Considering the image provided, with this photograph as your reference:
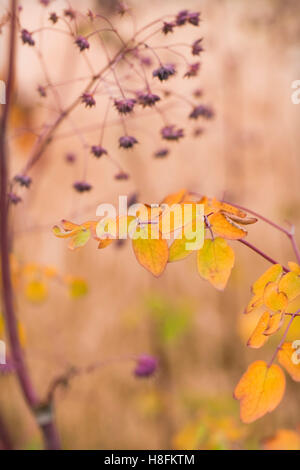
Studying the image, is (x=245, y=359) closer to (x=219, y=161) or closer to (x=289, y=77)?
(x=219, y=161)

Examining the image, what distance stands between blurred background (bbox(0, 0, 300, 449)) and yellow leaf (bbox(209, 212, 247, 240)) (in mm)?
1096

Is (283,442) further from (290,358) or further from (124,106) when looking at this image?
(124,106)

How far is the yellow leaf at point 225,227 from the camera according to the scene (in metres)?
0.47

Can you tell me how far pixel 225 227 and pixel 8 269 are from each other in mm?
351

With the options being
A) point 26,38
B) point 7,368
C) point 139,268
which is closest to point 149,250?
point 26,38

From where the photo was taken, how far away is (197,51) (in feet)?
1.86

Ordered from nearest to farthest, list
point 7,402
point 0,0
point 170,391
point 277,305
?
point 277,305, point 0,0, point 170,391, point 7,402

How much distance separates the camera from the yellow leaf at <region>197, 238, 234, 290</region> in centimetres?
47

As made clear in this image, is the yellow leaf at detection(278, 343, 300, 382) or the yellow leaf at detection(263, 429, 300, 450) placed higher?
the yellow leaf at detection(278, 343, 300, 382)

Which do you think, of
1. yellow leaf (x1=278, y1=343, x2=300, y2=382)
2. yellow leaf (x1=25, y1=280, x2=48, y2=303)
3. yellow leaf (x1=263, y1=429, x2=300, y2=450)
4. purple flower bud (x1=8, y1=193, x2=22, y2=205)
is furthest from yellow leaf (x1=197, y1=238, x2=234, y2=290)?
yellow leaf (x1=25, y1=280, x2=48, y2=303)

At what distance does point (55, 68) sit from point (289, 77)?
88 cm

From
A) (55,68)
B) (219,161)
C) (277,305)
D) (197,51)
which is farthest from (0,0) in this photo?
(219,161)

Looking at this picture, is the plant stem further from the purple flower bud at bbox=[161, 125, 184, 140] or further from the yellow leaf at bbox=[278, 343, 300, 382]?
the yellow leaf at bbox=[278, 343, 300, 382]

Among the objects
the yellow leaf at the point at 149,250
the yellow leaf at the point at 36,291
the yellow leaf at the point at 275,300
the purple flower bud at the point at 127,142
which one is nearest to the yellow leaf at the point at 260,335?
the yellow leaf at the point at 275,300
